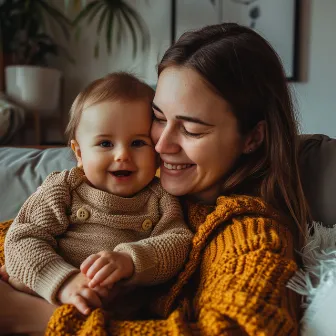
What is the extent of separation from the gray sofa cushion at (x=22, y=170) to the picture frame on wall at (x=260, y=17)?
1.52 metres

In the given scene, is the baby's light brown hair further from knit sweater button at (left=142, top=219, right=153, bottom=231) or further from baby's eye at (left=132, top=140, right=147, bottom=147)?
knit sweater button at (left=142, top=219, right=153, bottom=231)

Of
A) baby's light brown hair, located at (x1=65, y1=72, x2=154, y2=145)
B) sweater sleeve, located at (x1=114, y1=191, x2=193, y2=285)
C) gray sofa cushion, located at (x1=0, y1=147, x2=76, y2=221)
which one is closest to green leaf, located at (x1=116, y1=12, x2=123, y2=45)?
gray sofa cushion, located at (x1=0, y1=147, x2=76, y2=221)

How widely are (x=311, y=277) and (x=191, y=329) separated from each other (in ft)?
1.00

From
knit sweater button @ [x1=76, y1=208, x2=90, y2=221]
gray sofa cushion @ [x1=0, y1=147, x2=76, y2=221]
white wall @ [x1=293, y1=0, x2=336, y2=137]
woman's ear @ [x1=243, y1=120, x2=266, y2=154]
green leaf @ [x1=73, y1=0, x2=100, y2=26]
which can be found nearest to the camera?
knit sweater button @ [x1=76, y1=208, x2=90, y2=221]

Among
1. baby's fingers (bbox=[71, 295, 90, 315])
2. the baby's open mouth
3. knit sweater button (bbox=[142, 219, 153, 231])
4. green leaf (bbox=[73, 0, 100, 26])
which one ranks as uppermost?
green leaf (bbox=[73, 0, 100, 26])

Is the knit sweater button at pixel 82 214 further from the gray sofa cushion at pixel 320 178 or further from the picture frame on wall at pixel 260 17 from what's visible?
the picture frame on wall at pixel 260 17

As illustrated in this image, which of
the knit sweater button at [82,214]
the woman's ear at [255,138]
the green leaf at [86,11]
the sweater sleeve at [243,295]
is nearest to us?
the sweater sleeve at [243,295]

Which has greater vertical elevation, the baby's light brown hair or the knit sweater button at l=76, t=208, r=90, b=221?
the baby's light brown hair

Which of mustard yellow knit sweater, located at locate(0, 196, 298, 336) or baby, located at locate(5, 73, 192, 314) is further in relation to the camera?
baby, located at locate(5, 73, 192, 314)

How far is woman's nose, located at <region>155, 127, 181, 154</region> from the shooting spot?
1.06 metres

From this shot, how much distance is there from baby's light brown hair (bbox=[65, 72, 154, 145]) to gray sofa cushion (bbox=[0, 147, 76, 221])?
40 centimetres

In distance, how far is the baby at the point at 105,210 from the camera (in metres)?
0.91

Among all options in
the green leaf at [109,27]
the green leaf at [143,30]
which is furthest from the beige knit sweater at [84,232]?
the green leaf at [143,30]

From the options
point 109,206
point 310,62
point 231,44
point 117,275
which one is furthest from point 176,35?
point 117,275
